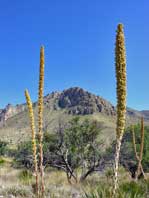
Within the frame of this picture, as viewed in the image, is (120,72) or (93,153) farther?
(93,153)

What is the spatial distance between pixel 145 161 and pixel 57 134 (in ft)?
28.0

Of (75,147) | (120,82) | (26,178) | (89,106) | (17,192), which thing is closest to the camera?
(120,82)

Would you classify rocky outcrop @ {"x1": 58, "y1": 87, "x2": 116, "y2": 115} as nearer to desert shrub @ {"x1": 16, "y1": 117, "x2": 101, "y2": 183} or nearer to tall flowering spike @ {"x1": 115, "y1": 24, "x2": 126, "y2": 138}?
desert shrub @ {"x1": 16, "y1": 117, "x2": 101, "y2": 183}

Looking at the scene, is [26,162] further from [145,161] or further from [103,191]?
[103,191]

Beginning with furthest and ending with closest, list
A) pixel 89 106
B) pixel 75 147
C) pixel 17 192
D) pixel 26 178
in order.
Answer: pixel 89 106
pixel 75 147
pixel 26 178
pixel 17 192

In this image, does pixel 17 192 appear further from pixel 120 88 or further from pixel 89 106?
pixel 89 106

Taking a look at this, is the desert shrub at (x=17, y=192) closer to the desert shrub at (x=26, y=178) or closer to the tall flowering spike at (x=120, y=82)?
the desert shrub at (x=26, y=178)

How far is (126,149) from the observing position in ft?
68.2

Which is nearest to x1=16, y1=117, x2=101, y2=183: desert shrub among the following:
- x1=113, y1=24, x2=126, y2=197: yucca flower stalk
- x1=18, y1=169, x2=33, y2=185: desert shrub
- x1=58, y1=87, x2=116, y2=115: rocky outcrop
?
x1=18, y1=169, x2=33, y2=185: desert shrub

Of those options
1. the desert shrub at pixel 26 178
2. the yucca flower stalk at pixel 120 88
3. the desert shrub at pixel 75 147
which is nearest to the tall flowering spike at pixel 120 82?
the yucca flower stalk at pixel 120 88

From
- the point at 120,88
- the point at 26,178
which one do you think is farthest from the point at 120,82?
the point at 26,178

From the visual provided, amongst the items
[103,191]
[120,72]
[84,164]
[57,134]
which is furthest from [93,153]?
[120,72]

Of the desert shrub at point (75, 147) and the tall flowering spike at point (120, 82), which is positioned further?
the desert shrub at point (75, 147)

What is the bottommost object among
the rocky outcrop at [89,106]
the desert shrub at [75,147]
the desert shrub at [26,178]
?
the desert shrub at [26,178]
